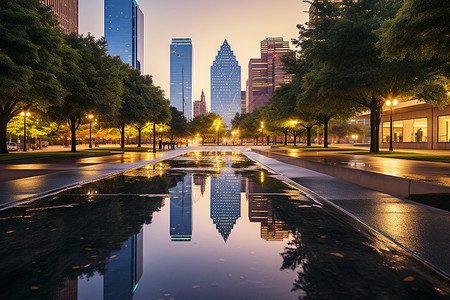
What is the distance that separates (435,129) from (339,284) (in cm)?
5407

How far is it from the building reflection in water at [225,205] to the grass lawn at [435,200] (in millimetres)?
5127

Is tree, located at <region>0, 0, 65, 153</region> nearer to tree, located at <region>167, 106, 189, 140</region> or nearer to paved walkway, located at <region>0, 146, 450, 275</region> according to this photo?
paved walkway, located at <region>0, 146, 450, 275</region>

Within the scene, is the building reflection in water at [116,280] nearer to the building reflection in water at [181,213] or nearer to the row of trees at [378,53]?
the building reflection in water at [181,213]

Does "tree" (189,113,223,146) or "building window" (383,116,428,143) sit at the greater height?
"tree" (189,113,223,146)

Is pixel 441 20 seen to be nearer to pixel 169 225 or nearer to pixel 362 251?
pixel 362 251

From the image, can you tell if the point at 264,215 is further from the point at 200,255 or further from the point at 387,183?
the point at 387,183

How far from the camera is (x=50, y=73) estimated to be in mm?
27562

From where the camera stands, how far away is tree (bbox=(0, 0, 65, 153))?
71.2 ft

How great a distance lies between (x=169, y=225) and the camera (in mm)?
6918

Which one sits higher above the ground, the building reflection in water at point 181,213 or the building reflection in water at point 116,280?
the building reflection in water at point 116,280

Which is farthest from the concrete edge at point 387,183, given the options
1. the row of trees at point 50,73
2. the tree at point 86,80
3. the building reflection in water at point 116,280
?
the tree at point 86,80

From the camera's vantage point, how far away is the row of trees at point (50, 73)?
22.5 m

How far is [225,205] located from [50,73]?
24696 millimetres

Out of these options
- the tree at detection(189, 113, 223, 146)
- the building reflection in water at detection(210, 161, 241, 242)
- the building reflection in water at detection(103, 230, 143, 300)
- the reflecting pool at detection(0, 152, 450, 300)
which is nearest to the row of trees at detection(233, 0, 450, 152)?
the building reflection in water at detection(210, 161, 241, 242)
